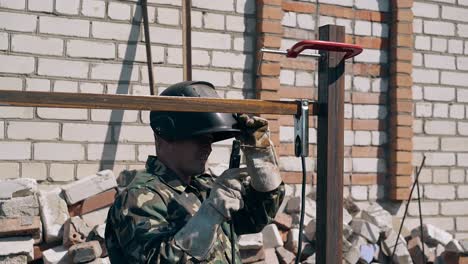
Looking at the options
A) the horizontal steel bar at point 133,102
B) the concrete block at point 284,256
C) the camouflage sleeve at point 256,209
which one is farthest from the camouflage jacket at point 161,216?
the concrete block at point 284,256

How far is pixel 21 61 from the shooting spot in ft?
18.2

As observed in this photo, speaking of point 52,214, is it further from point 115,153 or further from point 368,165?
point 368,165

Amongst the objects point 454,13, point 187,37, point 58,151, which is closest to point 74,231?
point 58,151

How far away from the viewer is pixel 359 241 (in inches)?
240

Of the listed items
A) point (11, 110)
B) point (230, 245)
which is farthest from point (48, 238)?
point (230, 245)

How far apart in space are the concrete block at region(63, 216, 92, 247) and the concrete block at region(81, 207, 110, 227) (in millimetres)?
186

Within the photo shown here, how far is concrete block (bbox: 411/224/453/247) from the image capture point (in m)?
6.67

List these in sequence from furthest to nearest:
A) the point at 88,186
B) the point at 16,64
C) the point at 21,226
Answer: the point at 16,64 → the point at 88,186 → the point at 21,226

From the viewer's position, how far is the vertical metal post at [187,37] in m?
5.75

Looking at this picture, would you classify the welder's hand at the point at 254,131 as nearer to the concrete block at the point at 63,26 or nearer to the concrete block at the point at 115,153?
the concrete block at the point at 115,153

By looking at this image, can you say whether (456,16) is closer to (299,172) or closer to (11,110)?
(299,172)

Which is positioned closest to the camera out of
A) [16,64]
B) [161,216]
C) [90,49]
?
[161,216]

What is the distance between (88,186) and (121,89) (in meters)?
0.93

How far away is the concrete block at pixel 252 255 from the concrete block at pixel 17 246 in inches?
58.9
